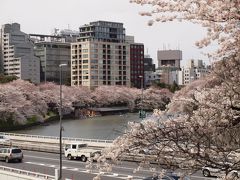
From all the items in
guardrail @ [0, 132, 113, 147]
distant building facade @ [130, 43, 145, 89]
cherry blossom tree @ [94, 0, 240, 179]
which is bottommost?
guardrail @ [0, 132, 113, 147]

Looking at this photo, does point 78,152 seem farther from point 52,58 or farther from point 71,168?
point 52,58

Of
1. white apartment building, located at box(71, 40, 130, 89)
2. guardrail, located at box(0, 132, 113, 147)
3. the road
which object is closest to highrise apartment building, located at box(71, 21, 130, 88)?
white apartment building, located at box(71, 40, 130, 89)

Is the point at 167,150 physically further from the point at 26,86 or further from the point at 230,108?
the point at 26,86

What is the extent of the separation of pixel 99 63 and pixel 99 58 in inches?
57.1

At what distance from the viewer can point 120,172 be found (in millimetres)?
24453

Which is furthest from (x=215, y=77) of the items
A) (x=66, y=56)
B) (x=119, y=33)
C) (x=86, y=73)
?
(x=66, y=56)

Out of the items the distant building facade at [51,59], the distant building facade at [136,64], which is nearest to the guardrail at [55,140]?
the distant building facade at [136,64]

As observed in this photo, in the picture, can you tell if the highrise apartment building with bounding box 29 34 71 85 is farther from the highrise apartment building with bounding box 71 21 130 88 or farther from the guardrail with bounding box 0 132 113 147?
the guardrail with bounding box 0 132 113 147

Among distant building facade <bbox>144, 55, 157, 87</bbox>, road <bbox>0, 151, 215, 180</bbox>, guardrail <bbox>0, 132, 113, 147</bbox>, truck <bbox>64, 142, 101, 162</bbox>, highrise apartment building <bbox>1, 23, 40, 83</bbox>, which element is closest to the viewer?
road <bbox>0, 151, 215, 180</bbox>

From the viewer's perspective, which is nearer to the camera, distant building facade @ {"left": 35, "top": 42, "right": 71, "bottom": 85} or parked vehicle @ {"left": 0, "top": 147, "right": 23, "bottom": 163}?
parked vehicle @ {"left": 0, "top": 147, "right": 23, "bottom": 163}

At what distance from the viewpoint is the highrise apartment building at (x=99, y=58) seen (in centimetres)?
12250

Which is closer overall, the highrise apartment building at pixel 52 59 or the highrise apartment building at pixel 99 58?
the highrise apartment building at pixel 99 58

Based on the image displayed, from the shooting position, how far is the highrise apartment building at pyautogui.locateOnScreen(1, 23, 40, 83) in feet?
431

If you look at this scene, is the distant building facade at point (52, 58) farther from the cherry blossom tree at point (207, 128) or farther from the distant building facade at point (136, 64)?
the cherry blossom tree at point (207, 128)
